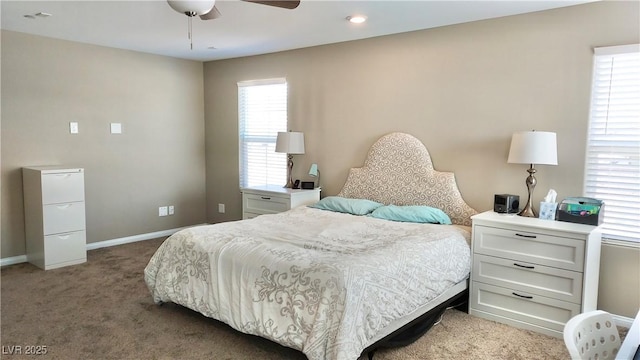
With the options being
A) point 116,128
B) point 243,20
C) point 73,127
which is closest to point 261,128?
point 116,128

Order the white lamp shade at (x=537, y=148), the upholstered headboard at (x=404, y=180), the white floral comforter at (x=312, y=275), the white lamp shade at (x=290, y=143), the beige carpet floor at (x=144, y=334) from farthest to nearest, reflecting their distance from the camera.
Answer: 1. the white lamp shade at (x=290, y=143)
2. the upholstered headboard at (x=404, y=180)
3. the white lamp shade at (x=537, y=148)
4. the beige carpet floor at (x=144, y=334)
5. the white floral comforter at (x=312, y=275)

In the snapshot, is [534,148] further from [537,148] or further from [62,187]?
[62,187]

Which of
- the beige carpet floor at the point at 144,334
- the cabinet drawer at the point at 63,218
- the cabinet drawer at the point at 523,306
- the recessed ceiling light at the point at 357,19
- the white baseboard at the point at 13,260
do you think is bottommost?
the beige carpet floor at the point at 144,334

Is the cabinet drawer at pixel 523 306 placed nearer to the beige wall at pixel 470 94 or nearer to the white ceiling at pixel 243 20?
the beige wall at pixel 470 94

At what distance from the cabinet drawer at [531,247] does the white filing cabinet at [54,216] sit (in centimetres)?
373

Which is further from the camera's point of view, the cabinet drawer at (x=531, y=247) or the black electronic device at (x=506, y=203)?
the black electronic device at (x=506, y=203)

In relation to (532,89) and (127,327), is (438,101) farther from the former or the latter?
(127,327)

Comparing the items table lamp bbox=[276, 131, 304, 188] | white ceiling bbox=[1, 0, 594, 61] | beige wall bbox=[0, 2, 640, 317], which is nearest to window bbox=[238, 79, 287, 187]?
beige wall bbox=[0, 2, 640, 317]

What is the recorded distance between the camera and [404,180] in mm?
4082

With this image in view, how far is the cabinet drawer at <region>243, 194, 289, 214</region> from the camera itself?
4.47 meters

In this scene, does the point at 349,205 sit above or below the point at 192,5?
below

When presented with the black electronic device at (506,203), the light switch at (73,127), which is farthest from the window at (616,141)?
the light switch at (73,127)

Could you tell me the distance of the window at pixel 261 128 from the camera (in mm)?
5215

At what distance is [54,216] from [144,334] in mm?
2026
